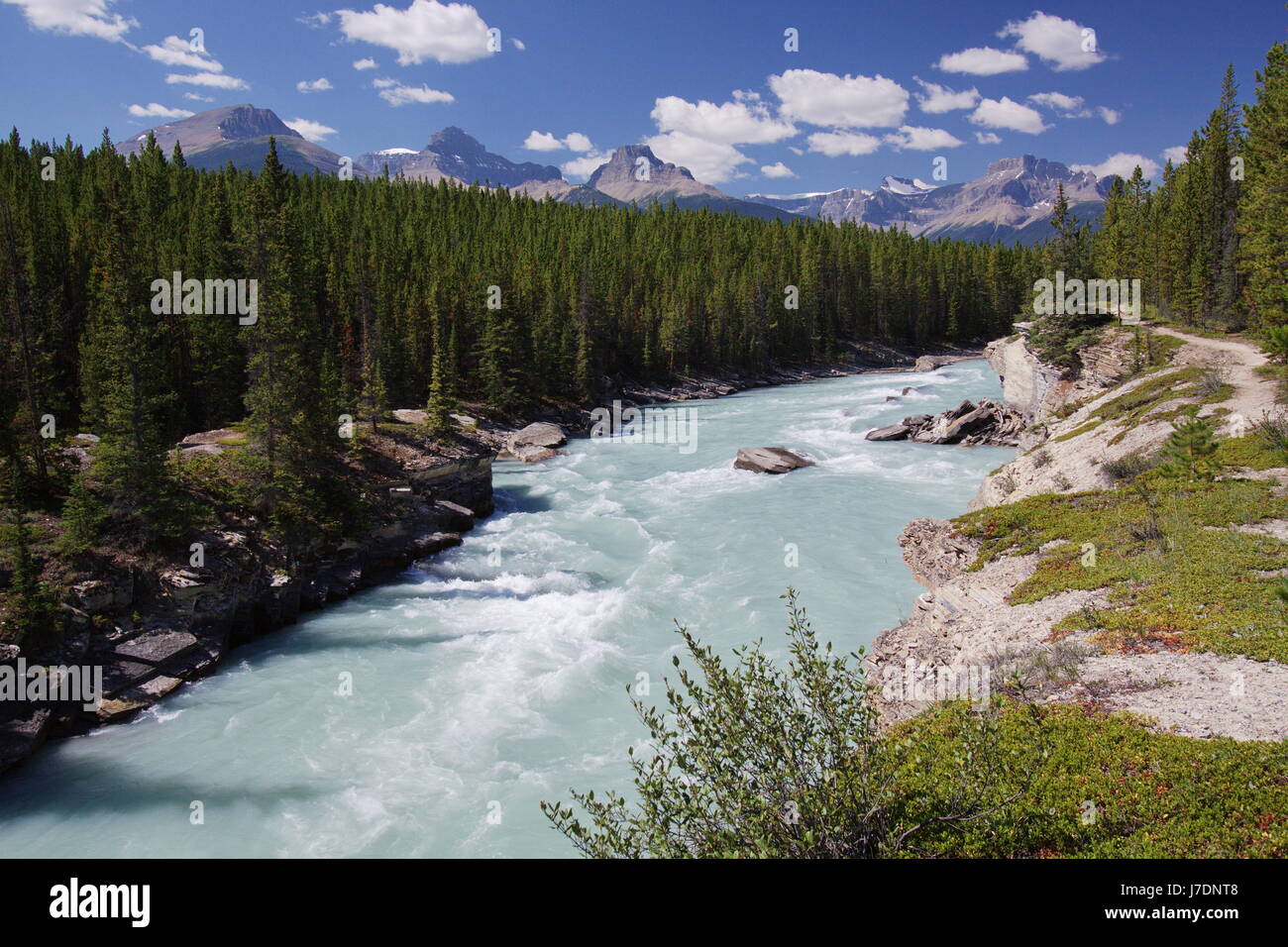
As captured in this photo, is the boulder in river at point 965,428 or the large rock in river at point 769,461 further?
the boulder in river at point 965,428

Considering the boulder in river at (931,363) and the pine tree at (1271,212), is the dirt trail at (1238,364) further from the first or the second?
the boulder in river at (931,363)

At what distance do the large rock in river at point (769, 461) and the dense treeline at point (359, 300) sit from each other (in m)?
18.2

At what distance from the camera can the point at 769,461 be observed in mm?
42312

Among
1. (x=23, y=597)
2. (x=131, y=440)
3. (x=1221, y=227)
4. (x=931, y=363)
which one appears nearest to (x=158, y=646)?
(x=23, y=597)

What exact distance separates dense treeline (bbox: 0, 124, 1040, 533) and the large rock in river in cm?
1823

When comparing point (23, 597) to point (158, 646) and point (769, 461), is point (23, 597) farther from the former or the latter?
point (769, 461)

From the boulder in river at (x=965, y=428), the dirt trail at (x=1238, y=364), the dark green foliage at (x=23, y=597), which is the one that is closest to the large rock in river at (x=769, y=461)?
the boulder in river at (x=965, y=428)

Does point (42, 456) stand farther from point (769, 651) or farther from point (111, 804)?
point (769, 651)

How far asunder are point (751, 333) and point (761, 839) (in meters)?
95.9

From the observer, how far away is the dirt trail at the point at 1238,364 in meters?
26.2

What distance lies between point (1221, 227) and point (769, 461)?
51.1 m

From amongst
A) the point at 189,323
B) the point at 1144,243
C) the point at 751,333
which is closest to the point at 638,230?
the point at 751,333

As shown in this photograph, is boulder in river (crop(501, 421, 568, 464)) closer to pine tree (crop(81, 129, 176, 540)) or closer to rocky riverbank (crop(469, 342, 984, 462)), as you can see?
rocky riverbank (crop(469, 342, 984, 462))

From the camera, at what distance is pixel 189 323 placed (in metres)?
41.8
